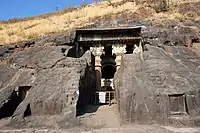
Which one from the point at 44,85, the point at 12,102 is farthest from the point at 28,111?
the point at 12,102

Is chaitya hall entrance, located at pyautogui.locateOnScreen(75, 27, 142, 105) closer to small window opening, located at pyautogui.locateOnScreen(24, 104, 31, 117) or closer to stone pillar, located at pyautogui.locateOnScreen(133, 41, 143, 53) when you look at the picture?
stone pillar, located at pyautogui.locateOnScreen(133, 41, 143, 53)

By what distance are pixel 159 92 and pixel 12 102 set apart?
614 centimetres

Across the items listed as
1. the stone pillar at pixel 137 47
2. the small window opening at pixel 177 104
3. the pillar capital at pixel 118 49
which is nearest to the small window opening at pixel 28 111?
the small window opening at pixel 177 104

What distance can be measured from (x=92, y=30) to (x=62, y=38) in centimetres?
239

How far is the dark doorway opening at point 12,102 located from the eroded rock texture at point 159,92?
461 cm

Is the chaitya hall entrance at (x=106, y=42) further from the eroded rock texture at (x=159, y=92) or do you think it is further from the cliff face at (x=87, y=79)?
the eroded rock texture at (x=159, y=92)

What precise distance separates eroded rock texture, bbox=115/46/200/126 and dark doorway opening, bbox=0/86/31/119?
4613 mm

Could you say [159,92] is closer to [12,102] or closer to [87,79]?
[87,79]

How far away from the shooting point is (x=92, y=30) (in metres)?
18.8

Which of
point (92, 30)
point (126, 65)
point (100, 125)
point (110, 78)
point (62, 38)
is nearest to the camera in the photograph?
point (100, 125)

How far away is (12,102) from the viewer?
1187 cm

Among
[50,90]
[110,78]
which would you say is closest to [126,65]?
[50,90]

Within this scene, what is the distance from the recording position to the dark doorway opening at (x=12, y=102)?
11.3m

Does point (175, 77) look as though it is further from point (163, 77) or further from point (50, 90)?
point (50, 90)
